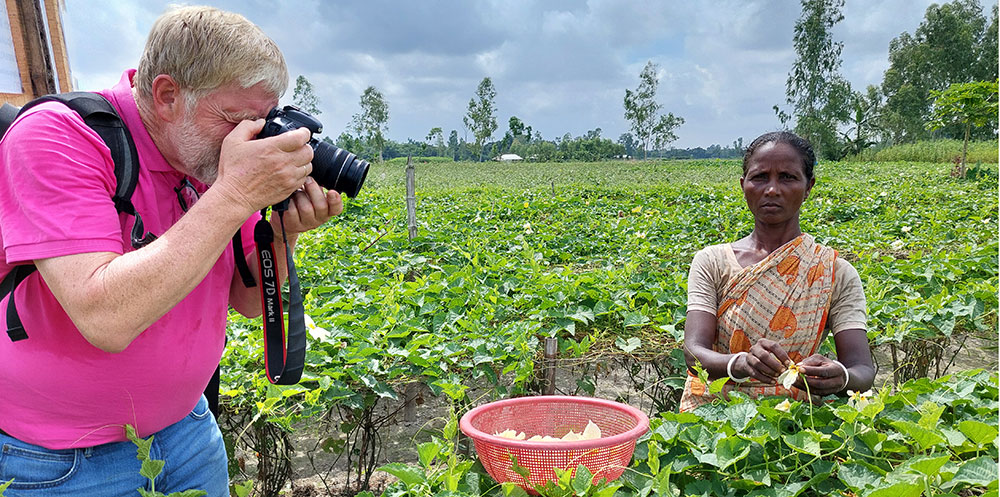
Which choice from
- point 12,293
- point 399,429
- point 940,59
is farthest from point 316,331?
point 940,59

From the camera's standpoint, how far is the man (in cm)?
99

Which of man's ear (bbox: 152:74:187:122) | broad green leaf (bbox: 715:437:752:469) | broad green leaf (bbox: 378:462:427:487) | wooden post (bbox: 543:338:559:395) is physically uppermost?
man's ear (bbox: 152:74:187:122)

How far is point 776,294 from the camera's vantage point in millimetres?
1915

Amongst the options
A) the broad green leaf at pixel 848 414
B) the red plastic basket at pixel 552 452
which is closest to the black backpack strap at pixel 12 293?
the red plastic basket at pixel 552 452

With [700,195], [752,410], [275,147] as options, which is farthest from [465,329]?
[700,195]

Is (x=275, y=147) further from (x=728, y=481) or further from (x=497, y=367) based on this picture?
(x=497, y=367)

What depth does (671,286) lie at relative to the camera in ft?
11.7

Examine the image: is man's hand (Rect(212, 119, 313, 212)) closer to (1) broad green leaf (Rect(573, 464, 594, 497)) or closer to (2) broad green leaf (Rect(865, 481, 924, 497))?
(1) broad green leaf (Rect(573, 464, 594, 497))

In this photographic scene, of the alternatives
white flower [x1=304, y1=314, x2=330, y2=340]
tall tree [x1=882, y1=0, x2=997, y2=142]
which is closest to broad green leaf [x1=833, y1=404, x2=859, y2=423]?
white flower [x1=304, y1=314, x2=330, y2=340]

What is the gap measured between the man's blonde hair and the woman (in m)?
1.41

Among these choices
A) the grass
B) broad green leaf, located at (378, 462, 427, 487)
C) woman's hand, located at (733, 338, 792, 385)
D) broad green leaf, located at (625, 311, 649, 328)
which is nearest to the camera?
broad green leaf, located at (378, 462, 427, 487)

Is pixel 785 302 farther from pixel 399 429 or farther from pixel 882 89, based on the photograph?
pixel 882 89

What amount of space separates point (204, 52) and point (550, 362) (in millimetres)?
2052

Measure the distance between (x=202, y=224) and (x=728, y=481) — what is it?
1044 millimetres
